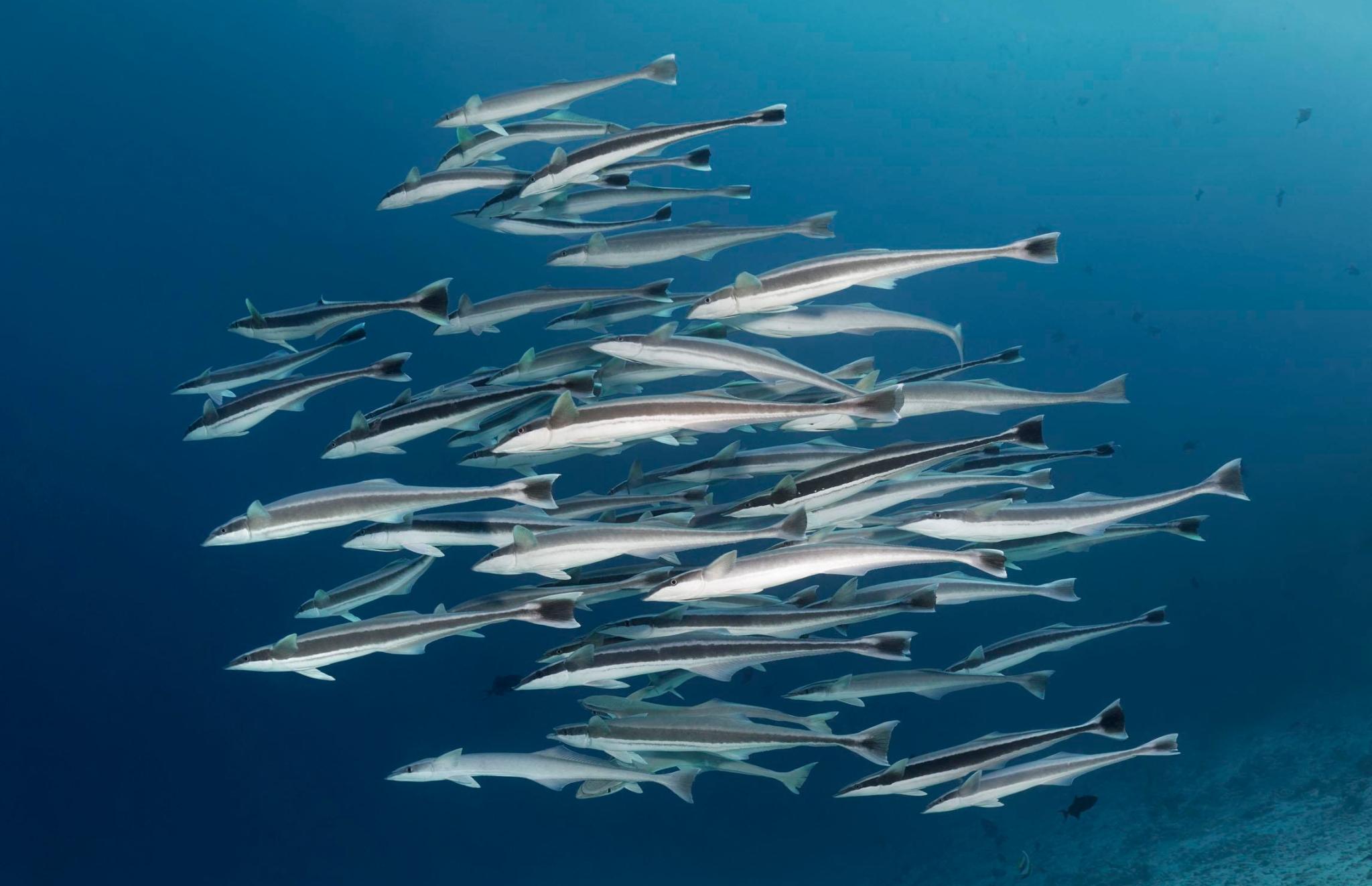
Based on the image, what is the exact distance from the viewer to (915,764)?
12.3 feet

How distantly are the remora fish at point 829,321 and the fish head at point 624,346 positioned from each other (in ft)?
2.49

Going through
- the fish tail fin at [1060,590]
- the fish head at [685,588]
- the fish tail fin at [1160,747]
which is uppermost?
the fish head at [685,588]

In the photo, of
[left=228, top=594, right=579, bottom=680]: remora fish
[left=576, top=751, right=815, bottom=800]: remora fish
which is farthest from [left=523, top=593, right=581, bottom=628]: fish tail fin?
[left=576, top=751, right=815, bottom=800]: remora fish

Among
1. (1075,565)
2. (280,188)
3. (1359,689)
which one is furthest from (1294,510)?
(280,188)

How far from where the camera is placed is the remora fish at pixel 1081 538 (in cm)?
403

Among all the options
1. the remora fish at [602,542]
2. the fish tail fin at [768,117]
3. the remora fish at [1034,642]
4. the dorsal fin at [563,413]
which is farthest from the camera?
the remora fish at [1034,642]

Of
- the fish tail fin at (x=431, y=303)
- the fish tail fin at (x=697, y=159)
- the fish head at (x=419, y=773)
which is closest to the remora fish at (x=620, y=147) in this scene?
the fish tail fin at (x=697, y=159)

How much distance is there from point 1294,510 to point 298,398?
3067cm

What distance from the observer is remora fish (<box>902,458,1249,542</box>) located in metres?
3.37

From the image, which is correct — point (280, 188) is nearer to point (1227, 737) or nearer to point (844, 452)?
point (844, 452)

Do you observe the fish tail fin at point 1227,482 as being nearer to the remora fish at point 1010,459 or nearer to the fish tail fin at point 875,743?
the remora fish at point 1010,459

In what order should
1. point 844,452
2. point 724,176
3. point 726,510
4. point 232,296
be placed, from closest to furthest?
point 726,510
point 844,452
point 232,296
point 724,176

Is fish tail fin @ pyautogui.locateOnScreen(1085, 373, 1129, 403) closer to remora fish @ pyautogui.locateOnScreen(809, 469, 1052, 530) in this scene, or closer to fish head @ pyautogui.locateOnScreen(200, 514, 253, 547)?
remora fish @ pyautogui.locateOnScreen(809, 469, 1052, 530)

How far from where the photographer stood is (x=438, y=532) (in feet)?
11.4
